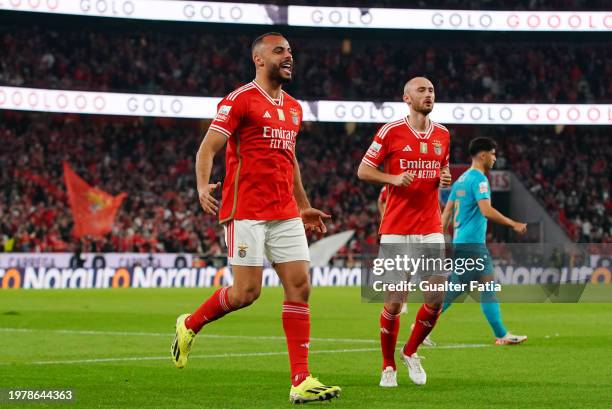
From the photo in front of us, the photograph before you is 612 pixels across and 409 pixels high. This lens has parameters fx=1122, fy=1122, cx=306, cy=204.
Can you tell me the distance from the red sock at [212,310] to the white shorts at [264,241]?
268mm

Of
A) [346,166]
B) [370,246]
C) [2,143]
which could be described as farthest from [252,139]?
[346,166]

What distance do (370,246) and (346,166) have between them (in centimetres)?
816

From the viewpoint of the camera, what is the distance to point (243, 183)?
7730 mm

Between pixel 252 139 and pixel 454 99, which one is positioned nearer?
pixel 252 139

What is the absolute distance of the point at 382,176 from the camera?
8898mm

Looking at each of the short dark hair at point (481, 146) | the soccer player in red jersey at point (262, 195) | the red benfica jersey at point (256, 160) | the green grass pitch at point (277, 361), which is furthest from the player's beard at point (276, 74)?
the short dark hair at point (481, 146)

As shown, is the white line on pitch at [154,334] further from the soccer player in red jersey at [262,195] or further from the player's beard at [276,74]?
the player's beard at [276,74]

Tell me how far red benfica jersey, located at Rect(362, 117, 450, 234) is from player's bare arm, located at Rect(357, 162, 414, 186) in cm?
7

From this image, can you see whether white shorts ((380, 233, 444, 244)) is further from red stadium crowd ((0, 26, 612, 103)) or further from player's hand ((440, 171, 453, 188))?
red stadium crowd ((0, 26, 612, 103))

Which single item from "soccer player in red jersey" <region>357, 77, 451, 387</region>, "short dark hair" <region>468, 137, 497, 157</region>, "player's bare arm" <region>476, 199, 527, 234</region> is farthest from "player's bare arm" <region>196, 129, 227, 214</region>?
"short dark hair" <region>468, 137, 497, 157</region>

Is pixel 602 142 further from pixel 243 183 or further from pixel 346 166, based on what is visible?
pixel 243 183

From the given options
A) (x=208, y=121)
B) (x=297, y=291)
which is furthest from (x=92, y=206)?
(x=297, y=291)

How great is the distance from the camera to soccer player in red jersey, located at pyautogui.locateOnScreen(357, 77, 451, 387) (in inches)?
356

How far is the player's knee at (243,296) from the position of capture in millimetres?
7652
